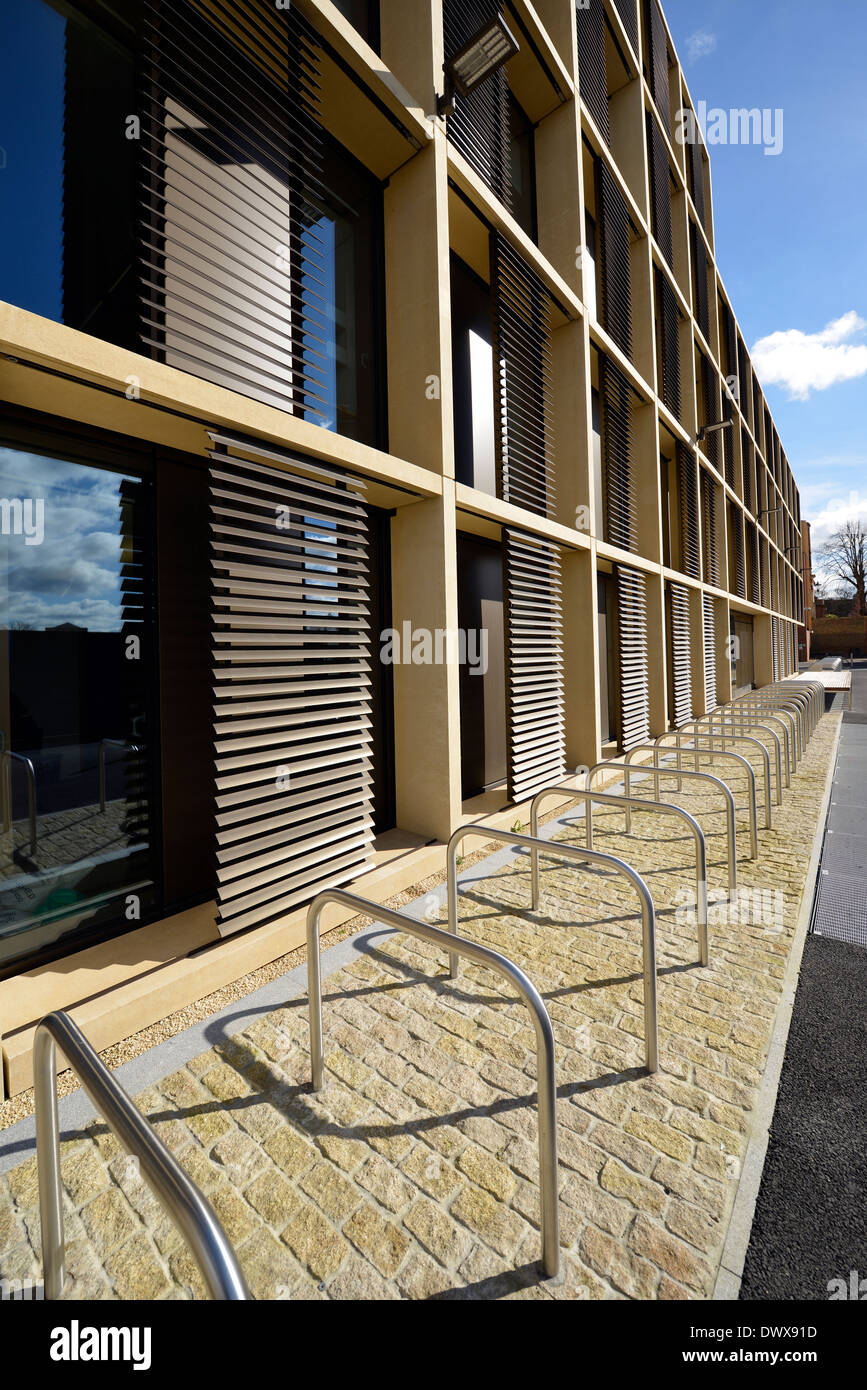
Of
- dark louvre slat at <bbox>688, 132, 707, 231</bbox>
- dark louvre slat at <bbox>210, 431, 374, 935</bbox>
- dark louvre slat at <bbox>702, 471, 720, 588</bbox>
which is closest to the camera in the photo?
dark louvre slat at <bbox>210, 431, 374, 935</bbox>

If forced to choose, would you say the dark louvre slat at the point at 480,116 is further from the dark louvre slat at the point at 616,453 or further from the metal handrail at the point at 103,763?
the metal handrail at the point at 103,763

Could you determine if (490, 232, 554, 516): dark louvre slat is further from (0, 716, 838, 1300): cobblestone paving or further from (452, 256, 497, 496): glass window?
(0, 716, 838, 1300): cobblestone paving

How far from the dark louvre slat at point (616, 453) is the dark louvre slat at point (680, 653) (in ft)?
9.71

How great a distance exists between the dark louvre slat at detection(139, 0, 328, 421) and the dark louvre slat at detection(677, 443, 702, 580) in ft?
37.9

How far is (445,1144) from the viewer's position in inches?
85.2

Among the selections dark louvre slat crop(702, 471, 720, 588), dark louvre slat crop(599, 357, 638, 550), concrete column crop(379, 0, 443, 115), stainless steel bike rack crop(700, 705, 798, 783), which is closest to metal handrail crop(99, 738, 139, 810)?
concrete column crop(379, 0, 443, 115)

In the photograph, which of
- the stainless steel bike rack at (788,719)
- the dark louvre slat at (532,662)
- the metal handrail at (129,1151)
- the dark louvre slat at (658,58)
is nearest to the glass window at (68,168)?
the metal handrail at (129,1151)

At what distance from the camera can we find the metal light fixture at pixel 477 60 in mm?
4277

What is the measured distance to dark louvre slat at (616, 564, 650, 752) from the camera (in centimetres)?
959

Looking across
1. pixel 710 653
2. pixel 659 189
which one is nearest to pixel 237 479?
pixel 659 189

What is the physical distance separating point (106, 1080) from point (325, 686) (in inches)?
111

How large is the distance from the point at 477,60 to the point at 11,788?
20.7 feet

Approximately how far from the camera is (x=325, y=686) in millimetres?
4012
